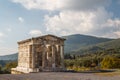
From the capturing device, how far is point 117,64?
10225 centimetres

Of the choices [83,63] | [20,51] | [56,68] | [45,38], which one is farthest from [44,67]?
[83,63]

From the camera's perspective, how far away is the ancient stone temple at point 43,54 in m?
55.9

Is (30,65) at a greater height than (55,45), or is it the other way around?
(55,45)

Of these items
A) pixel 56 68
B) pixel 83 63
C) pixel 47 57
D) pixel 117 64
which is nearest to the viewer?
pixel 56 68

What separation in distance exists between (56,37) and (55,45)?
7.67 ft

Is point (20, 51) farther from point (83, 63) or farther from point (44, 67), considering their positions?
point (83, 63)

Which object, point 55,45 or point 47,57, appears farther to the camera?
point 47,57

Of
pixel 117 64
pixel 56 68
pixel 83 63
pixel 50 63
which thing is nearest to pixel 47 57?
pixel 50 63

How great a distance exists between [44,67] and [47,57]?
6.07 metres

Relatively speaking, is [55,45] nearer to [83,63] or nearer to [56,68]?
[56,68]

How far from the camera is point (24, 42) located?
2451 inches

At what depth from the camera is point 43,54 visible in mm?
57250

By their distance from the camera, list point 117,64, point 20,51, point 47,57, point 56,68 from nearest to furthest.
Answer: point 56,68 → point 47,57 → point 20,51 → point 117,64

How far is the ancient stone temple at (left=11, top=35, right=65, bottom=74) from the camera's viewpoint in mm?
55906
